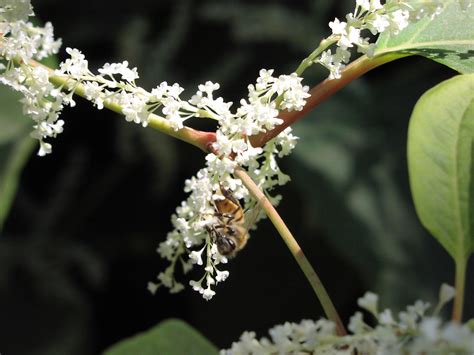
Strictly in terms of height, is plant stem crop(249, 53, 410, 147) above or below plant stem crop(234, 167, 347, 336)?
above

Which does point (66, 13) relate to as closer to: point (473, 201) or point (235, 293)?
point (235, 293)

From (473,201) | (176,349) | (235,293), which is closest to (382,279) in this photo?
(235,293)

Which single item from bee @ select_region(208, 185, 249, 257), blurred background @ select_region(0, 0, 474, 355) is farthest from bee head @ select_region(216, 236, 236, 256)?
blurred background @ select_region(0, 0, 474, 355)

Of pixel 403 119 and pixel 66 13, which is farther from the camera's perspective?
pixel 66 13

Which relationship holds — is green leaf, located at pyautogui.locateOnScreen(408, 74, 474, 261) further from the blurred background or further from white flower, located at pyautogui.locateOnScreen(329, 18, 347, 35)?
the blurred background

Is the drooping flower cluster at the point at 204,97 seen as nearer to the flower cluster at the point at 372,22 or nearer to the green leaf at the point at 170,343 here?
the flower cluster at the point at 372,22

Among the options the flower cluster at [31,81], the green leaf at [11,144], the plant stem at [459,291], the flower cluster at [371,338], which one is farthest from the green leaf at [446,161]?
the green leaf at [11,144]
